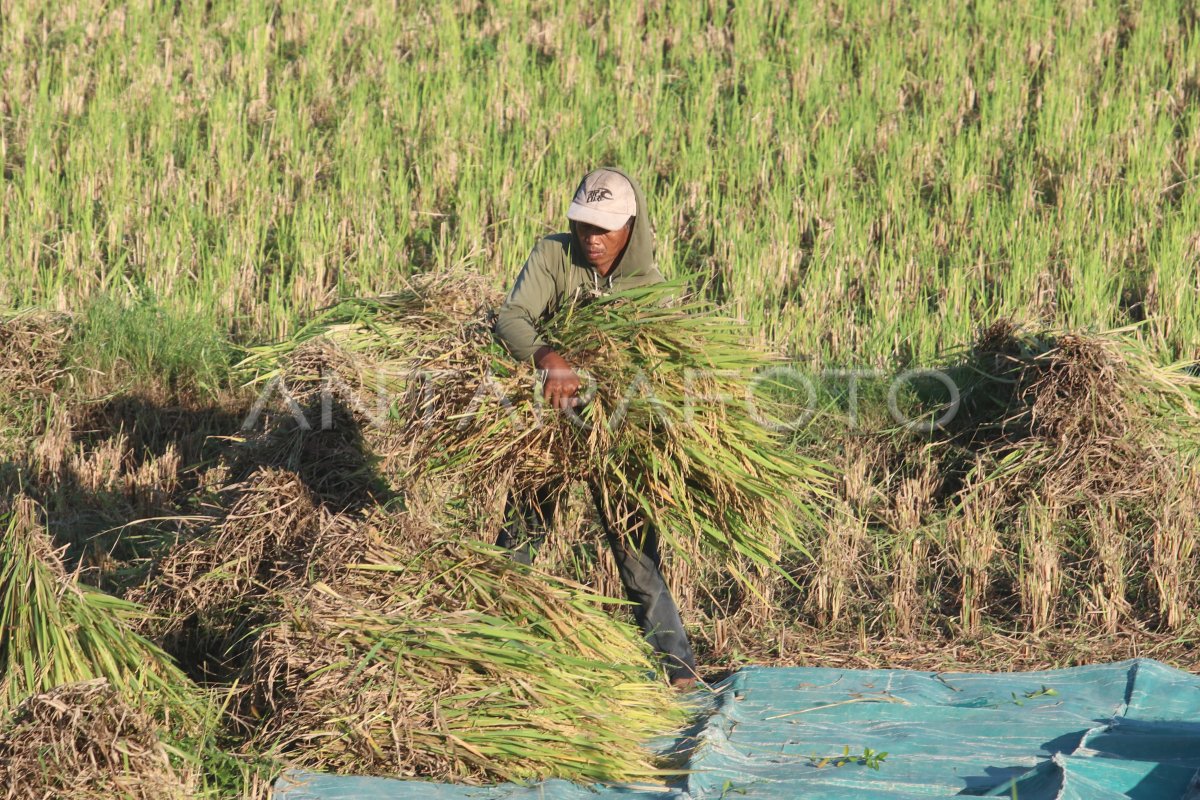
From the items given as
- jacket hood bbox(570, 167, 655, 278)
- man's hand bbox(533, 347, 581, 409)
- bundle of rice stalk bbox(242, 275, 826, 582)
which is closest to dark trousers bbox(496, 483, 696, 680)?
bundle of rice stalk bbox(242, 275, 826, 582)

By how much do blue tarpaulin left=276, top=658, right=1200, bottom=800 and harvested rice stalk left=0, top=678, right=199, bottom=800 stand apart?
10.8 inches

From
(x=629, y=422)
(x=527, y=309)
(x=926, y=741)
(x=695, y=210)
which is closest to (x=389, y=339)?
(x=527, y=309)

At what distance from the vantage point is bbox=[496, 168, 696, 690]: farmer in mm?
3408

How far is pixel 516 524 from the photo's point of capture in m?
3.71

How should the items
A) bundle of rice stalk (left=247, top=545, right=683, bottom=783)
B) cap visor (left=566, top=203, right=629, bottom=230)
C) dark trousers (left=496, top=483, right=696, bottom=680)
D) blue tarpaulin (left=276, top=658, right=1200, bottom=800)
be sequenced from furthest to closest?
dark trousers (left=496, top=483, right=696, bottom=680) → cap visor (left=566, top=203, right=629, bottom=230) → bundle of rice stalk (left=247, top=545, right=683, bottom=783) → blue tarpaulin (left=276, top=658, right=1200, bottom=800)

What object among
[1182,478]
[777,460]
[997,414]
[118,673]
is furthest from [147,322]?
[1182,478]

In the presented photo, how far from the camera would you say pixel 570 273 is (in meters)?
3.63

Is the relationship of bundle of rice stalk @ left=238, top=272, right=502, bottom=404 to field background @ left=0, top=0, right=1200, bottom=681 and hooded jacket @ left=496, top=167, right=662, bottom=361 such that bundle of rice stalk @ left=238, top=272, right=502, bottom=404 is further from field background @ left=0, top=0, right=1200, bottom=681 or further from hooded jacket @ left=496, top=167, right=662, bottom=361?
field background @ left=0, top=0, right=1200, bottom=681

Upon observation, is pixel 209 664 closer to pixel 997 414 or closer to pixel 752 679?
pixel 752 679

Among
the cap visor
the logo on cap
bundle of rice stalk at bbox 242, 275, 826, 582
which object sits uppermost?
the logo on cap

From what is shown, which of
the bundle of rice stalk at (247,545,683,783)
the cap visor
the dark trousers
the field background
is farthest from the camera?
the field background

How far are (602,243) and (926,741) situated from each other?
5.00ft

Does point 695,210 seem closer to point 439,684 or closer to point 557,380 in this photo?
point 557,380

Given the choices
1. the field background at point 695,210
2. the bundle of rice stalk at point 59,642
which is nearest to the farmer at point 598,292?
the field background at point 695,210
